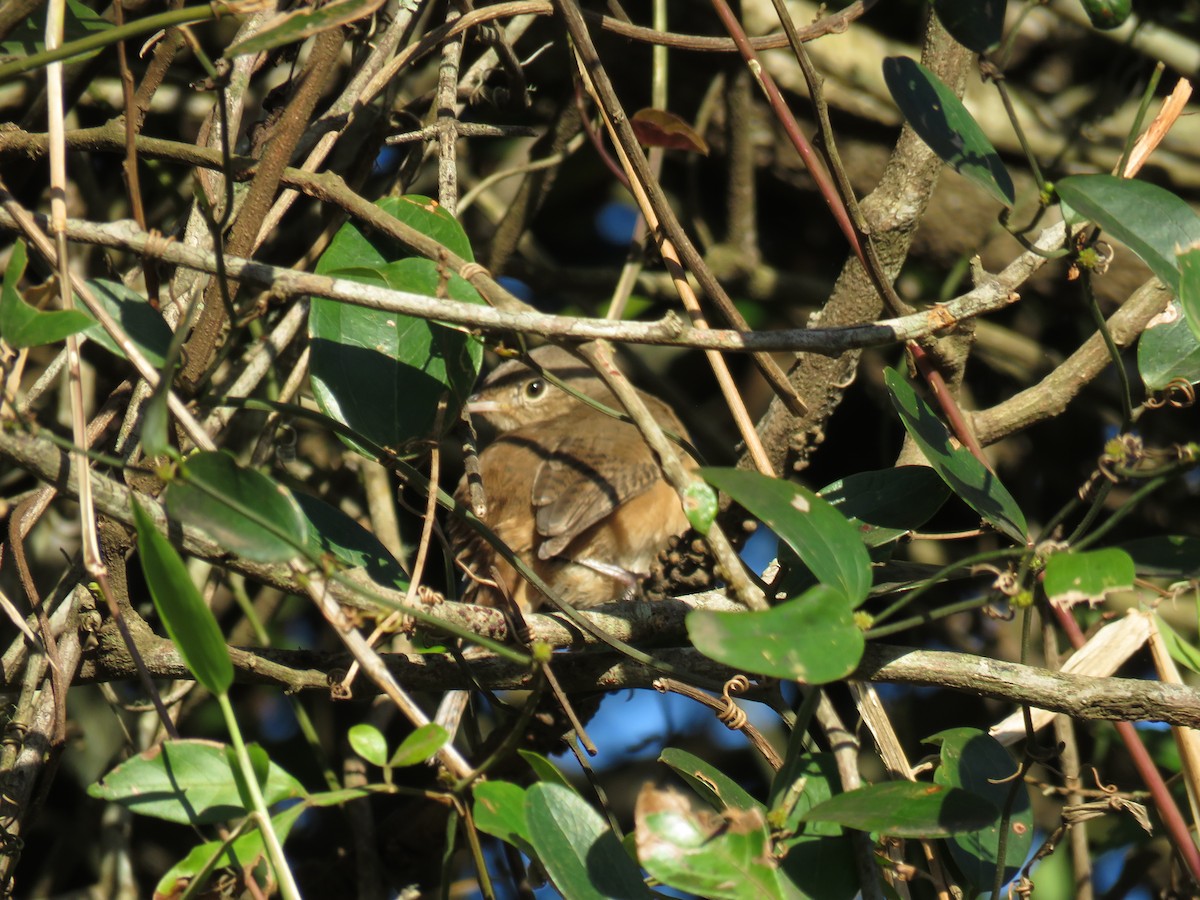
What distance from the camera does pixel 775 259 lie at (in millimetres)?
4961

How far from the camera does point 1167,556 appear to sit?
1.72 meters

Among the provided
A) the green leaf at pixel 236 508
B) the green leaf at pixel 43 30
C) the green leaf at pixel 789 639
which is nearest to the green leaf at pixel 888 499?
the green leaf at pixel 789 639

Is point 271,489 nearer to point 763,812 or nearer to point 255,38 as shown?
point 255,38

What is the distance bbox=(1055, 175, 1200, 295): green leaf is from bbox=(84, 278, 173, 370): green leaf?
1.36 meters

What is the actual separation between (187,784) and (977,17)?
170cm

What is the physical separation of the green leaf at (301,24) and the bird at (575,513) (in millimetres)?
1664

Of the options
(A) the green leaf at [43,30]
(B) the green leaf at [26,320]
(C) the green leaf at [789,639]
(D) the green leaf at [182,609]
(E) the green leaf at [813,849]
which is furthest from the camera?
(A) the green leaf at [43,30]

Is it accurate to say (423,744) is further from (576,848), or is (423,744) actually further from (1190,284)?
(1190,284)

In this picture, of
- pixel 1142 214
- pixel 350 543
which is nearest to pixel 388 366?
pixel 350 543

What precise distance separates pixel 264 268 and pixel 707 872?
1.11 m

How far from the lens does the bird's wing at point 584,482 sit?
3.28 m

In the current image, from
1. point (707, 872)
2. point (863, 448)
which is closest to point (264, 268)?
point (707, 872)

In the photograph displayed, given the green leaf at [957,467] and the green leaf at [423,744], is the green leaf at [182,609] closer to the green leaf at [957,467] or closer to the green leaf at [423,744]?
the green leaf at [423,744]

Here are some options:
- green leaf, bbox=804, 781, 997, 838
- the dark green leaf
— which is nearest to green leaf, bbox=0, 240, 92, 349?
green leaf, bbox=804, 781, 997, 838
